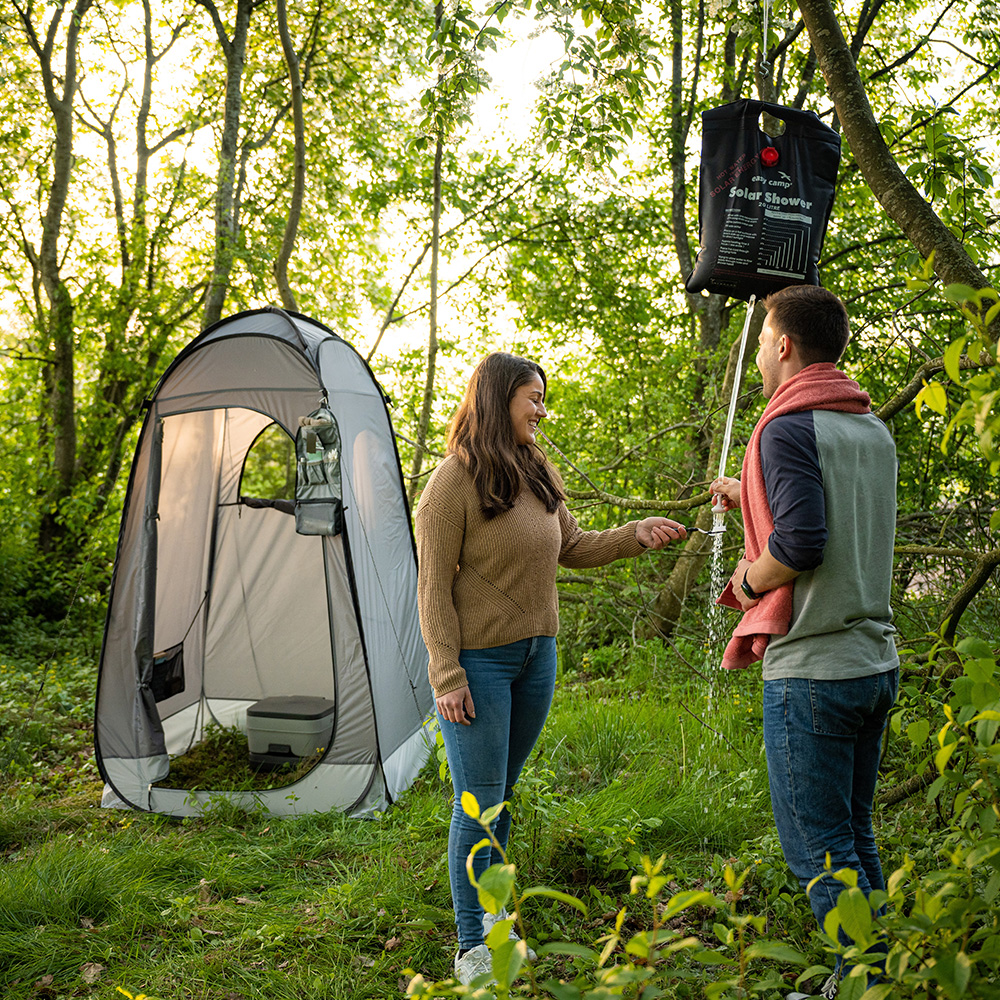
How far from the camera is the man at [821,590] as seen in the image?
1627 millimetres

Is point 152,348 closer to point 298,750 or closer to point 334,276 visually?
point 334,276

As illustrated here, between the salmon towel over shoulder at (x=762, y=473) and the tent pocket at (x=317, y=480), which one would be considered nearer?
the salmon towel over shoulder at (x=762, y=473)

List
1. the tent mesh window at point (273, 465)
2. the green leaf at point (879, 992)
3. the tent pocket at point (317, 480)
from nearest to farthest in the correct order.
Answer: the green leaf at point (879, 992) < the tent pocket at point (317, 480) < the tent mesh window at point (273, 465)

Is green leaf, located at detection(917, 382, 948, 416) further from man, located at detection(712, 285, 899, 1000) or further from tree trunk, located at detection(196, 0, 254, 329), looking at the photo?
tree trunk, located at detection(196, 0, 254, 329)

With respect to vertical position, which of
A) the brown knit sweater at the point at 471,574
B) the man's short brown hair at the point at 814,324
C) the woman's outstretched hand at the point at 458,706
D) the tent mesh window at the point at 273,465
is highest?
the man's short brown hair at the point at 814,324

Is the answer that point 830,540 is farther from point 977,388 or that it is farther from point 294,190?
point 294,190

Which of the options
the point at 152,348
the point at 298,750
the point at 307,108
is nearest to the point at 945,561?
the point at 298,750

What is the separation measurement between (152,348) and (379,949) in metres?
6.47

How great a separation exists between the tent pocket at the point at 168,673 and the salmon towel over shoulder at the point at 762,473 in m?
3.02

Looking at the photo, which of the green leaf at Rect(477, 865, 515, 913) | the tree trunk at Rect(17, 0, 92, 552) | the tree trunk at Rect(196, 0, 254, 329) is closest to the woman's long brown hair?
the green leaf at Rect(477, 865, 515, 913)

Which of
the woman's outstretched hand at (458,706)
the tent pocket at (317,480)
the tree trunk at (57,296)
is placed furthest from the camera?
the tree trunk at (57,296)

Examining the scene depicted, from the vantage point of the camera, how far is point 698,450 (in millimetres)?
5109

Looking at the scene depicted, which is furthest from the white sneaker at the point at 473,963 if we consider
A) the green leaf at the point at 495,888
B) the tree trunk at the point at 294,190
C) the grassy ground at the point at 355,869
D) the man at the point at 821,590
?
the tree trunk at the point at 294,190

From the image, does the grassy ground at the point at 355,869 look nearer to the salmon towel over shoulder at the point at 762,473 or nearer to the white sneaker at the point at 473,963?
the white sneaker at the point at 473,963
